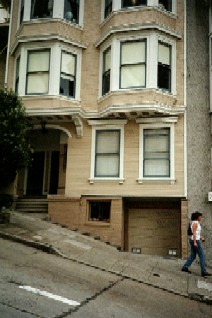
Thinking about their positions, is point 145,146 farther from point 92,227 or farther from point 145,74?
point 92,227

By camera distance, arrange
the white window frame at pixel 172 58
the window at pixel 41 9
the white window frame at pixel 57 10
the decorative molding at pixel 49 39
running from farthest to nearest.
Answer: the window at pixel 41 9 → the white window frame at pixel 57 10 → the decorative molding at pixel 49 39 → the white window frame at pixel 172 58

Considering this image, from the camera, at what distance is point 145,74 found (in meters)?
15.1

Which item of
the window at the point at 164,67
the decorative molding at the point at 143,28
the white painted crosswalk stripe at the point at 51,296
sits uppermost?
the decorative molding at the point at 143,28

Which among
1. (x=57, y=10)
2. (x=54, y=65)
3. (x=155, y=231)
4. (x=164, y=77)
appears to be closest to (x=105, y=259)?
(x=155, y=231)

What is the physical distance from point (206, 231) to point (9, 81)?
10278mm

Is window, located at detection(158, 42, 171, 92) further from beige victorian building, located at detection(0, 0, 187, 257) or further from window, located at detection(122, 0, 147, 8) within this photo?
window, located at detection(122, 0, 147, 8)

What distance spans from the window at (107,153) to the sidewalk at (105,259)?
275 cm

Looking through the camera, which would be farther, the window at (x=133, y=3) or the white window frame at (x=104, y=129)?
the window at (x=133, y=3)

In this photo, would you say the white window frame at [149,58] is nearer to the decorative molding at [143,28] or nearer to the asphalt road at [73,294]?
the decorative molding at [143,28]

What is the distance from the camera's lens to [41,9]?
1677 centimetres

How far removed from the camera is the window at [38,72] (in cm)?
1582

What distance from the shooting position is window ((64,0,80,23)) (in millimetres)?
16672

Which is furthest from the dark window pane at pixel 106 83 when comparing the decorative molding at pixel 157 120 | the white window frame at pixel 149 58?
the decorative molding at pixel 157 120

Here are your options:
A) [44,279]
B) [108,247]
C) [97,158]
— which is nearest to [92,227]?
[108,247]
